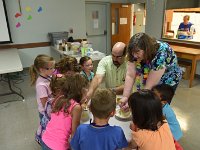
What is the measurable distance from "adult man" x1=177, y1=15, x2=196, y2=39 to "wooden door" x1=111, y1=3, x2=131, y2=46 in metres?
2.13

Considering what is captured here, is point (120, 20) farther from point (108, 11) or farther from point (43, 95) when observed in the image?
point (43, 95)

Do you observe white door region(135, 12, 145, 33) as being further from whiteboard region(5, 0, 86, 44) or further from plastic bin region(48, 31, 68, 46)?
plastic bin region(48, 31, 68, 46)

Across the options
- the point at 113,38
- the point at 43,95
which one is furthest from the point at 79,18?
the point at 43,95

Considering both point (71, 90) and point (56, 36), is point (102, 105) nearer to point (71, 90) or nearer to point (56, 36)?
point (71, 90)

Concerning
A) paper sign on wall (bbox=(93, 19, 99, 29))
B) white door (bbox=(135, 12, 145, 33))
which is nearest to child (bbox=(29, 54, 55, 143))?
paper sign on wall (bbox=(93, 19, 99, 29))

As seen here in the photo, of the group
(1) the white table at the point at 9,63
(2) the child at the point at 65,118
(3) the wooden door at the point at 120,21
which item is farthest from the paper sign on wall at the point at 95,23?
(2) the child at the point at 65,118

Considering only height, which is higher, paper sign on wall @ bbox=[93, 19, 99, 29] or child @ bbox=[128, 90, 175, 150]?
paper sign on wall @ bbox=[93, 19, 99, 29]

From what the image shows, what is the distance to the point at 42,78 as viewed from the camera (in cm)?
178

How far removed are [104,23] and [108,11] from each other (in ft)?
1.34

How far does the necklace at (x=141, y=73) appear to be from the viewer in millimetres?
1692

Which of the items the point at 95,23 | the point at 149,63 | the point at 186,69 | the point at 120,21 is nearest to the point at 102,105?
the point at 149,63

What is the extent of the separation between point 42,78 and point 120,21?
5.18 m

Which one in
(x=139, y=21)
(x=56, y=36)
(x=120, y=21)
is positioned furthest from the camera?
(x=139, y=21)

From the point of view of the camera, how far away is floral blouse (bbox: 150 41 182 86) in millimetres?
1564
